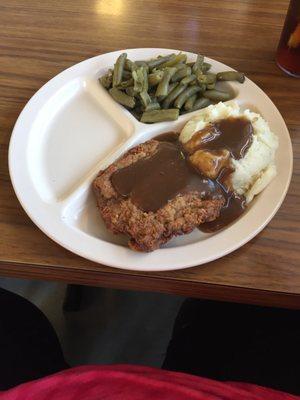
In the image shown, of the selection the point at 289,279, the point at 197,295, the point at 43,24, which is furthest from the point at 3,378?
the point at 43,24

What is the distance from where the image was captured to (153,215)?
1.02 m

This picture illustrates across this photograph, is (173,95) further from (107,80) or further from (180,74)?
(107,80)

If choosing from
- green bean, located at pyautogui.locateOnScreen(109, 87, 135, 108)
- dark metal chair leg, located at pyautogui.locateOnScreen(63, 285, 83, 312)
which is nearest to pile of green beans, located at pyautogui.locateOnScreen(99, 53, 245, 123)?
green bean, located at pyautogui.locateOnScreen(109, 87, 135, 108)

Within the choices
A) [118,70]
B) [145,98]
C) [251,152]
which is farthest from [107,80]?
[251,152]

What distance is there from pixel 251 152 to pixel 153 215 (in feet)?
1.04

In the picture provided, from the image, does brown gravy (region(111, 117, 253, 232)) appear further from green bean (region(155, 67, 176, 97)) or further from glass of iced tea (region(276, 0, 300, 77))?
glass of iced tea (region(276, 0, 300, 77))

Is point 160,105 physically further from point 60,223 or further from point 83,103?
point 60,223

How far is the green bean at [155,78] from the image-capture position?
4.28 ft

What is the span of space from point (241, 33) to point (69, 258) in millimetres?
1035

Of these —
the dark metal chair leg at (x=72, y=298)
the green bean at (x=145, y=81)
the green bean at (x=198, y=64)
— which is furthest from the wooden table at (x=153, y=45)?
the dark metal chair leg at (x=72, y=298)

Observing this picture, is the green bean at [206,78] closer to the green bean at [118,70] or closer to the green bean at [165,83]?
the green bean at [165,83]

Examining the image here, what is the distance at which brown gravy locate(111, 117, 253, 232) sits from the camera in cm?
104

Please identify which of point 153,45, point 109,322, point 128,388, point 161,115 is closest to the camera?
point 128,388

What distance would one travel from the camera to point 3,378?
1110mm
